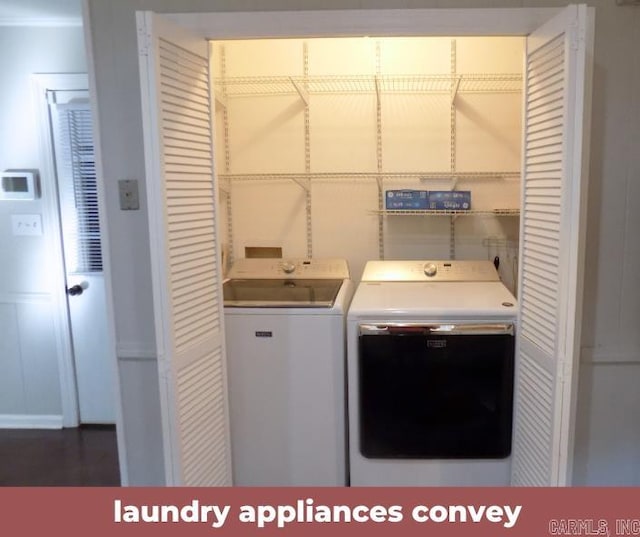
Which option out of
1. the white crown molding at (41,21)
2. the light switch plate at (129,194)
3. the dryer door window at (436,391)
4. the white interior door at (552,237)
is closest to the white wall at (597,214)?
the light switch plate at (129,194)

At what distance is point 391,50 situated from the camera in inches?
113

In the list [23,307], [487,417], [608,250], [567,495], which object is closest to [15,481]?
[23,307]

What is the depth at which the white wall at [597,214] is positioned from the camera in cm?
197

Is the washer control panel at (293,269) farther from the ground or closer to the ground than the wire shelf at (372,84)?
closer to the ground

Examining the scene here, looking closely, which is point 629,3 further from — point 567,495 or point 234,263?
point 234,263

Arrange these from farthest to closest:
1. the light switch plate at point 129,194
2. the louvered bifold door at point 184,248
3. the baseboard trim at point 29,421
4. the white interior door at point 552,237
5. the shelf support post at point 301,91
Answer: the baseboard trim at point 29,421 < the shelf support post at point 301,91 < the light switch plate at point 129,194 < the louvered bifold door at point 184,248 < the white interior door at point 552,237

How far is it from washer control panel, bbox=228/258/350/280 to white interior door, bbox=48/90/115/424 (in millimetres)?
853

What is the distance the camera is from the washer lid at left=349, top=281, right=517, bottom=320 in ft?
7.25

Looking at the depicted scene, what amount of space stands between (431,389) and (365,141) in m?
1.42

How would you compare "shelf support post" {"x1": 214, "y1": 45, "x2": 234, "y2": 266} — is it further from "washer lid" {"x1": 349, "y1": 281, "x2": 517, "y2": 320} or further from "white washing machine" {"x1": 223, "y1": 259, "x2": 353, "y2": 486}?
"washer lid" {"x1": 349, "y1": 281, "x2": 517, "y2": 320}

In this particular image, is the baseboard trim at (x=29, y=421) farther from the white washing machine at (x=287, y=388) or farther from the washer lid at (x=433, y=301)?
the washer lid at (x=433, y=301)

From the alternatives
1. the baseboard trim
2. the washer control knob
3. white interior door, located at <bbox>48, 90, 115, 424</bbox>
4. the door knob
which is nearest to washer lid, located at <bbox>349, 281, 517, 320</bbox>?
the washer control knob

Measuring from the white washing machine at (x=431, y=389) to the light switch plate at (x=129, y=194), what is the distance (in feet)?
3.23

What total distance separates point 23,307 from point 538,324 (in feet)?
9.51
